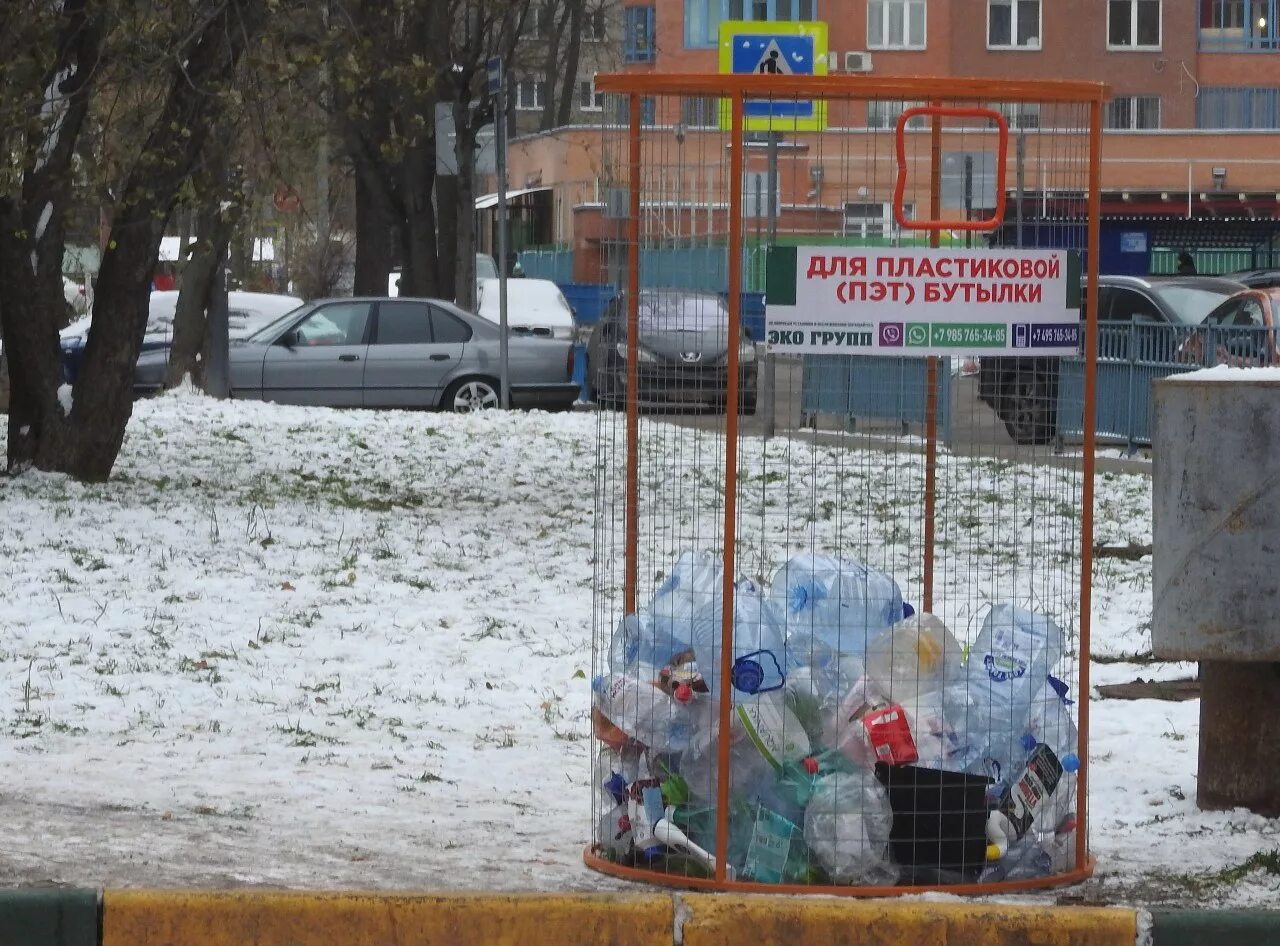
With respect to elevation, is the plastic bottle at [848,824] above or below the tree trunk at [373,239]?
below

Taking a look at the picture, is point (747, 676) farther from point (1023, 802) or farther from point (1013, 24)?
point (1013, 24)

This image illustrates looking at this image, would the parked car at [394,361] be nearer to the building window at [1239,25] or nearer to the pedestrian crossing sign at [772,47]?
the pedestrian crossing sign at [772,47]

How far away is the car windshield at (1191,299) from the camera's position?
64.6 ft

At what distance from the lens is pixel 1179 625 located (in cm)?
572

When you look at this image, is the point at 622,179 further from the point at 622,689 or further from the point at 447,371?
the point at 447,371

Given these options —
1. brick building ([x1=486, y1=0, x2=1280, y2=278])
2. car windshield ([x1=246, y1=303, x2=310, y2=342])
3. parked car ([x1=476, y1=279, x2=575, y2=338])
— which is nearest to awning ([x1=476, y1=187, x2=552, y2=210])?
brick building ([x1=486, y1=0, x2=1280, y2=278])

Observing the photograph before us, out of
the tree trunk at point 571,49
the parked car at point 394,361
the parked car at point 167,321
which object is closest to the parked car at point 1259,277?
the parked car at point 394,361

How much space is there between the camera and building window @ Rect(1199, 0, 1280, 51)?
5709 cm

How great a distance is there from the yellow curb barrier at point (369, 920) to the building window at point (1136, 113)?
2164 inches

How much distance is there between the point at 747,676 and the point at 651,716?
0.93 ft

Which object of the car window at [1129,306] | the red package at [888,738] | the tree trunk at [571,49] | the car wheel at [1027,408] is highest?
the tree trunk at [571,49]

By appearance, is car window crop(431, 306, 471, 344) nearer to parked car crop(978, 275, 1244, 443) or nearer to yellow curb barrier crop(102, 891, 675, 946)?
parked car crop(978, 275, 1244, 443)

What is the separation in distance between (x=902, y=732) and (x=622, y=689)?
0.70 metres

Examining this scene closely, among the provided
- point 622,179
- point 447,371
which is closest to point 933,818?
point 622,179
